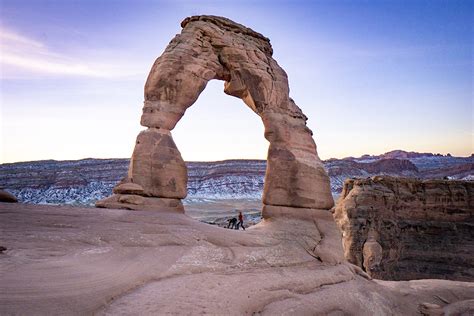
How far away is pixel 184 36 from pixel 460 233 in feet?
61.6

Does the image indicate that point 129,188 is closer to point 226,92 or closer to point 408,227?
point 226,92

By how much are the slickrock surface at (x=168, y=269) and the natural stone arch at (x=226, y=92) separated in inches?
35.6

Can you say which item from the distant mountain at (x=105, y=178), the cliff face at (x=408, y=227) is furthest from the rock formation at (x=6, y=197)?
the distant mountain at (x=105, y=178)

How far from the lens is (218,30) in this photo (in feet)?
28.2

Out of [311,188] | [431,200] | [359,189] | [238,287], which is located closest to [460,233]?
[431,200]

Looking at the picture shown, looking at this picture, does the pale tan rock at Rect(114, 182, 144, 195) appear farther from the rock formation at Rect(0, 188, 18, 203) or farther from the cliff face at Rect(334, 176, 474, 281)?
the cliff face at Rect(334, 176, 474, 281)

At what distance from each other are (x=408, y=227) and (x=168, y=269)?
18818 millimetres

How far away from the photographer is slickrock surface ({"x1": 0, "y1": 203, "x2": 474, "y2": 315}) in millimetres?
3449

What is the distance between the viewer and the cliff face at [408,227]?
18.6 meters

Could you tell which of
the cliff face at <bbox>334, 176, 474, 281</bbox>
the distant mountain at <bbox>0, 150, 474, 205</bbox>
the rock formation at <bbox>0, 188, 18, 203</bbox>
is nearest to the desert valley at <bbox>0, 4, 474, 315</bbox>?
the rock formation at <bbox>0, 188, 18, 203</bbox>

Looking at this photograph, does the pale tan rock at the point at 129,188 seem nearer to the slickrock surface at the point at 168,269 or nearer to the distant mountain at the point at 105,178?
the slickrock surface at the point at 168,269

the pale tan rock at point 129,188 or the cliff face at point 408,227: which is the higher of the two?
the pale tan rock at point 129,188

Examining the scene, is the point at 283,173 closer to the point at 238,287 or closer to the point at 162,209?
the point at 162,209

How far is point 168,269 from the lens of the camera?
448 centimetres
